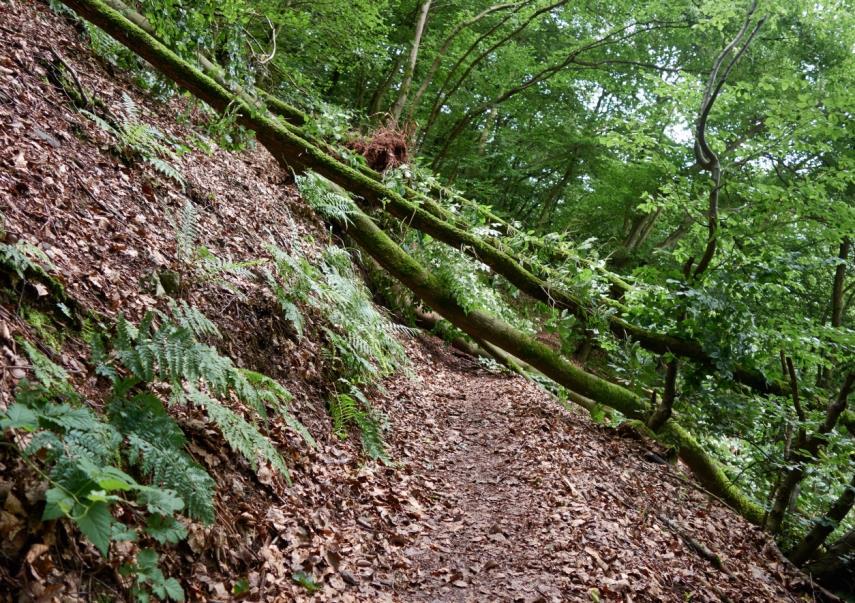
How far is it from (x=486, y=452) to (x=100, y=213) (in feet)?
14.5

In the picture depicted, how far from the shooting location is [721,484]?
6879mm

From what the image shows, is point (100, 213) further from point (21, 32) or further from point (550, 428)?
point (550, 428)

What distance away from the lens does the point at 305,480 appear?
12.7 ft

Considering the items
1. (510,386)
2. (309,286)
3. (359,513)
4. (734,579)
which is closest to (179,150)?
(309,286)

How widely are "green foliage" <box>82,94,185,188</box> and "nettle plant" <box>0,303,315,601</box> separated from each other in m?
2.73

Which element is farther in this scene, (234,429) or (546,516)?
(546,516)

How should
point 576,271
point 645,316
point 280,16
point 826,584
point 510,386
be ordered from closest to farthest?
point 826,584
point 645,316
point 576,271
point 510,386
point 280,16

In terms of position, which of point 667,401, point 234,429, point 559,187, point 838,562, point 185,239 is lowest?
point 234,429

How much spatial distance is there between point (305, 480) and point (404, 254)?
4.33 metres

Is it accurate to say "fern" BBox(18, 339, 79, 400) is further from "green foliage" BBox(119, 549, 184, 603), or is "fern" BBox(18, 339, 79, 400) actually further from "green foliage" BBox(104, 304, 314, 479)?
"green foliage" BBox(119, 549, 184, 603)

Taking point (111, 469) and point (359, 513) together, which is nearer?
point (111, 469)

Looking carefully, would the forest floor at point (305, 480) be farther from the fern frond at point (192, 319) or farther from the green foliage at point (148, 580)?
the fern frond at point (192, 319)

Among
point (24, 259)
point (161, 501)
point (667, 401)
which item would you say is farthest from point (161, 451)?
point (667, 401)

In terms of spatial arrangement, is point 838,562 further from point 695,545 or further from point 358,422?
point 358,422
